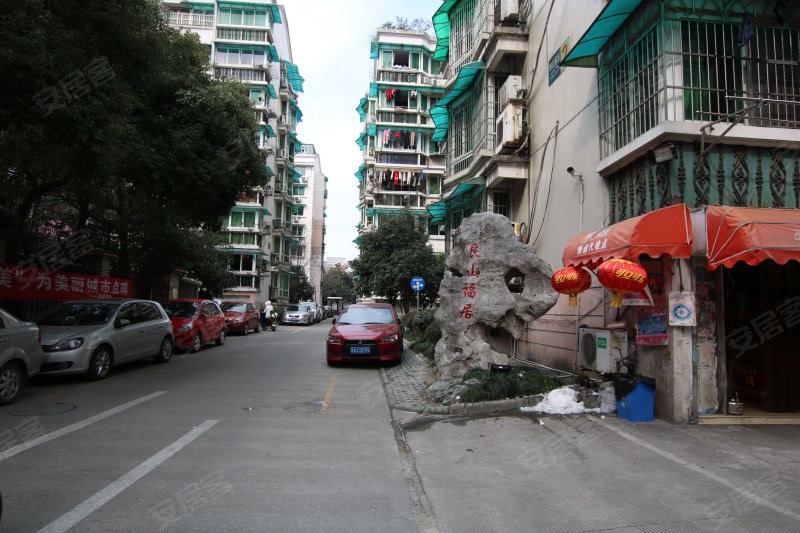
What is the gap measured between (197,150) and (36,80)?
3.87 metres

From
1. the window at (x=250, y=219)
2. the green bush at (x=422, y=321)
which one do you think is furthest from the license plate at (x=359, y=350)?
the window at (x=250, y=219)

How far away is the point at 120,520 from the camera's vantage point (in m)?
3.50

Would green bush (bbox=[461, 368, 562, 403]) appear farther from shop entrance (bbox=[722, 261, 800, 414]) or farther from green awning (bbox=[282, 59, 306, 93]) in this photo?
green awning (bbox=[282, 59, 306, 93])

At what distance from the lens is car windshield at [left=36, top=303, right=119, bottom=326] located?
31.3 feet

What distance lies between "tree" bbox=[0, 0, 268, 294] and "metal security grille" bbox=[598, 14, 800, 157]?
8.53 m

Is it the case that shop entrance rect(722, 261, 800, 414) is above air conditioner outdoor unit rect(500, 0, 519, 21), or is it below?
below

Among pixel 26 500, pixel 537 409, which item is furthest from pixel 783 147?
pixel 26 500

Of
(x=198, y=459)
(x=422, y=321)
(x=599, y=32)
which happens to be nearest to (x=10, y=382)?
(x=198, y=459)

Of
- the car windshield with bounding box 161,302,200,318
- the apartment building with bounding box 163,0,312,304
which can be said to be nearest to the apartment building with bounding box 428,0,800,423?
the car windshield with bounding box 161,302,200,318

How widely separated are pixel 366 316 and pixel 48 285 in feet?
30.0

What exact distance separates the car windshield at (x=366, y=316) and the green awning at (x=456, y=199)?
4.63 meters

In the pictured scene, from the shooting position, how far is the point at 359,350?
1163 centimetres

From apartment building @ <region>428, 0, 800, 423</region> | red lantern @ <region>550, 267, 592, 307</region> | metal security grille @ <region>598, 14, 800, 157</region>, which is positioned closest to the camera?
apartment building @ <region>428, 0, 800, 423</region>

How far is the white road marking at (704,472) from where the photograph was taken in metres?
3.95
